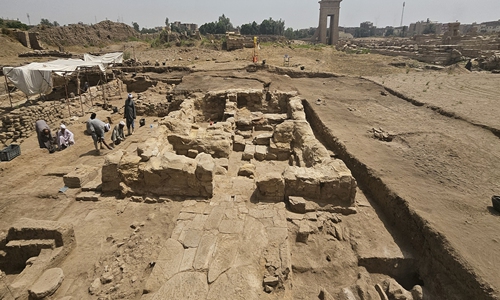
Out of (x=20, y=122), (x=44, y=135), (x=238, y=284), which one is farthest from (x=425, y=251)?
(x=20, y=122)

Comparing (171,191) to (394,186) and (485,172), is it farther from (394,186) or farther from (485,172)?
(485,172)

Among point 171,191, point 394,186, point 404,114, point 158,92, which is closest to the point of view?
point 394,186

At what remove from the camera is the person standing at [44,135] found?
8.82m

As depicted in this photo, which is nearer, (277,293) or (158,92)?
(277,293)

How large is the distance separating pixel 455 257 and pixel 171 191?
16.0 ft

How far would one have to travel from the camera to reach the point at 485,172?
19.7 feet

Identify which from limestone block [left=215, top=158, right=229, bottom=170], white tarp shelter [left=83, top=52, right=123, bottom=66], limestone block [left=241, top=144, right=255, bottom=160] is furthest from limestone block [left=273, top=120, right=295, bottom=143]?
white tarp shelter [left=83, top=52, right=123, bottom=66]

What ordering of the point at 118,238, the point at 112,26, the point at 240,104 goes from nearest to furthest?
the point at 118,238, the point at 240,104, the point at 112,26

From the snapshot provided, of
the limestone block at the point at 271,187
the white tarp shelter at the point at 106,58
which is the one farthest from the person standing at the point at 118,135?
the white tarp shelter at the point at 106,58

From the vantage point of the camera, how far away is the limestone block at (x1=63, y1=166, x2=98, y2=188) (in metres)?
6.11

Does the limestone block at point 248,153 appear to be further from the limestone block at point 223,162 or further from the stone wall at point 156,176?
the stone wall at point 156,176

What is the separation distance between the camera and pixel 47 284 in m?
3.71

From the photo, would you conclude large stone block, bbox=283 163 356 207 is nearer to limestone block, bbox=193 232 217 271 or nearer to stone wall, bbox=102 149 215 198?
stone wall, bbox=102 149 215 198

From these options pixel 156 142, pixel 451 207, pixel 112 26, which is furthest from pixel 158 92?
pixel 112 26
